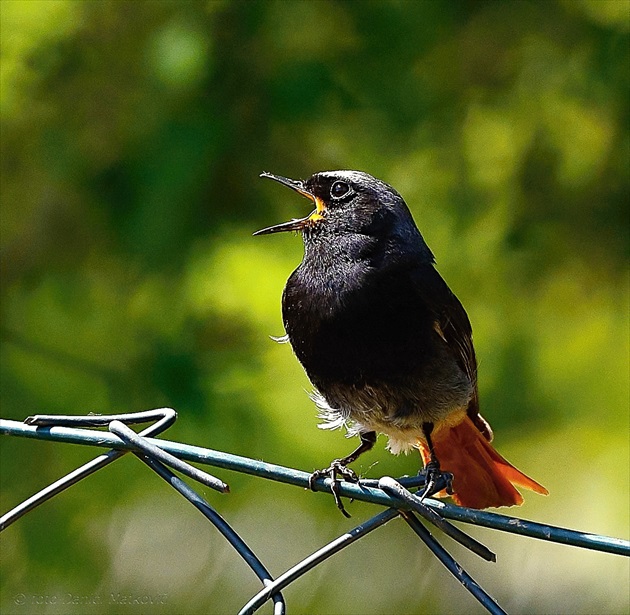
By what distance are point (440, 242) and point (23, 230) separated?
1.50 metres

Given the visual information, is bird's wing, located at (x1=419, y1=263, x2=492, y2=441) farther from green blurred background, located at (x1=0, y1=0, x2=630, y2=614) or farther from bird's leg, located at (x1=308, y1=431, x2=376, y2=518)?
green blurred background, located at (x1=0, y1=0, x2=630, y2=614)

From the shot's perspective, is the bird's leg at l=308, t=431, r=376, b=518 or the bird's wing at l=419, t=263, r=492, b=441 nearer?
the bird's leg at l=308, t=431, r=376, b=518

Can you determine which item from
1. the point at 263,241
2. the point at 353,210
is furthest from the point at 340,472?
the point at 263,241

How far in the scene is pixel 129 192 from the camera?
11.9ft

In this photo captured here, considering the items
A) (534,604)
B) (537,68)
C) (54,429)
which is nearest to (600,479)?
(534,604)

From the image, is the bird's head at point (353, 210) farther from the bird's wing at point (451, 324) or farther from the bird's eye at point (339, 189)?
the bird's wing at point (451, 324)

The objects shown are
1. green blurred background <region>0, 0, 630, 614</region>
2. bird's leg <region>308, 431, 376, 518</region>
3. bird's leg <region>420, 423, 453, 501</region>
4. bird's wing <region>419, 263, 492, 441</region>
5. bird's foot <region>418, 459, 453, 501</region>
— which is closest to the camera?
bird's leg <region>308, 431, 376, 518</region>

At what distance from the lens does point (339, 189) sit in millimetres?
2881

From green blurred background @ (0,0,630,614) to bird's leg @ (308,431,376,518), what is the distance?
372 millimetres

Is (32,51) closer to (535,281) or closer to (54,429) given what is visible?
(535,281)

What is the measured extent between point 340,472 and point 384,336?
0.36 meters

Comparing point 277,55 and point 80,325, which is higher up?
point 277,55

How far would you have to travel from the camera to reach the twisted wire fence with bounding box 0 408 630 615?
4.43 ft

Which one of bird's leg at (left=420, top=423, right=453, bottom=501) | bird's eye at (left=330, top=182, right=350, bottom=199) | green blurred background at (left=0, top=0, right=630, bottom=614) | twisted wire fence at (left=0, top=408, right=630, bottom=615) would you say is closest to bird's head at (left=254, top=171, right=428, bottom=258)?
bird's eye at (left=330, top=182, right=350, bottom=199)
